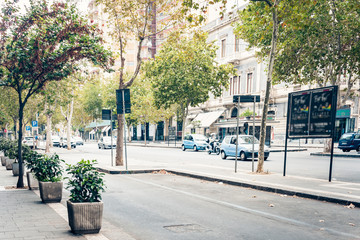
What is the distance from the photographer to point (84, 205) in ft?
17.0

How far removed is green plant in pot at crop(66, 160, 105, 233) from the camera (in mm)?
5168

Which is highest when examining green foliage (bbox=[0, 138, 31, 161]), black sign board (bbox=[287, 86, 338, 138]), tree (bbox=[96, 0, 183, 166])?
tree (bbox=[96, 0, 183, 166])

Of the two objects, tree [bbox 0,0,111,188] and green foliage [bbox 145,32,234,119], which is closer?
tree [bbox 0,0,111,188]

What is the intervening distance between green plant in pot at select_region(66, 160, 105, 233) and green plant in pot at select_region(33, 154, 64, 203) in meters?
2.41

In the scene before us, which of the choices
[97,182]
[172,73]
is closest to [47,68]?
[97,182]

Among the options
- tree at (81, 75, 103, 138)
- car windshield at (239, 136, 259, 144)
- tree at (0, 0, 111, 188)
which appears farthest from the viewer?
tree at (81, 75, 103, 138)

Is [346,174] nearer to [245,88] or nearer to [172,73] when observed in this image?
[172,73]

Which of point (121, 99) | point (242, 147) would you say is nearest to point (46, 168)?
point (121, 99)

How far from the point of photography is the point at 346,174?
13.4 metres

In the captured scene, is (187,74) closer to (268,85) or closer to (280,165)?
(280,165)

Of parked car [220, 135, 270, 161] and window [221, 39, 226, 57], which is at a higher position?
window [221, 39, 226, 57]

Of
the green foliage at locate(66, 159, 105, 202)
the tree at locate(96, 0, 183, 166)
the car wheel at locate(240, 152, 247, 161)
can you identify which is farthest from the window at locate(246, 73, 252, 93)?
the green foliage at locate(66, 159, 105, 202)

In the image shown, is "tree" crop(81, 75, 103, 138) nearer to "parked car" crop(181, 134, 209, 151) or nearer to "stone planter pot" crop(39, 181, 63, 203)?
"parked car" crop(181, 134, 209, 151)

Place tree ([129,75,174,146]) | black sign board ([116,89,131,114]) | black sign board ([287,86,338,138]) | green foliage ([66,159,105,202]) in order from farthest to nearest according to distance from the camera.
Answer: tree ([129,75,174,146]) < black sign board ([116,89,131,114]) < black sign board ([287,86,338,138]) < green foliage ([66,159,105,202])
